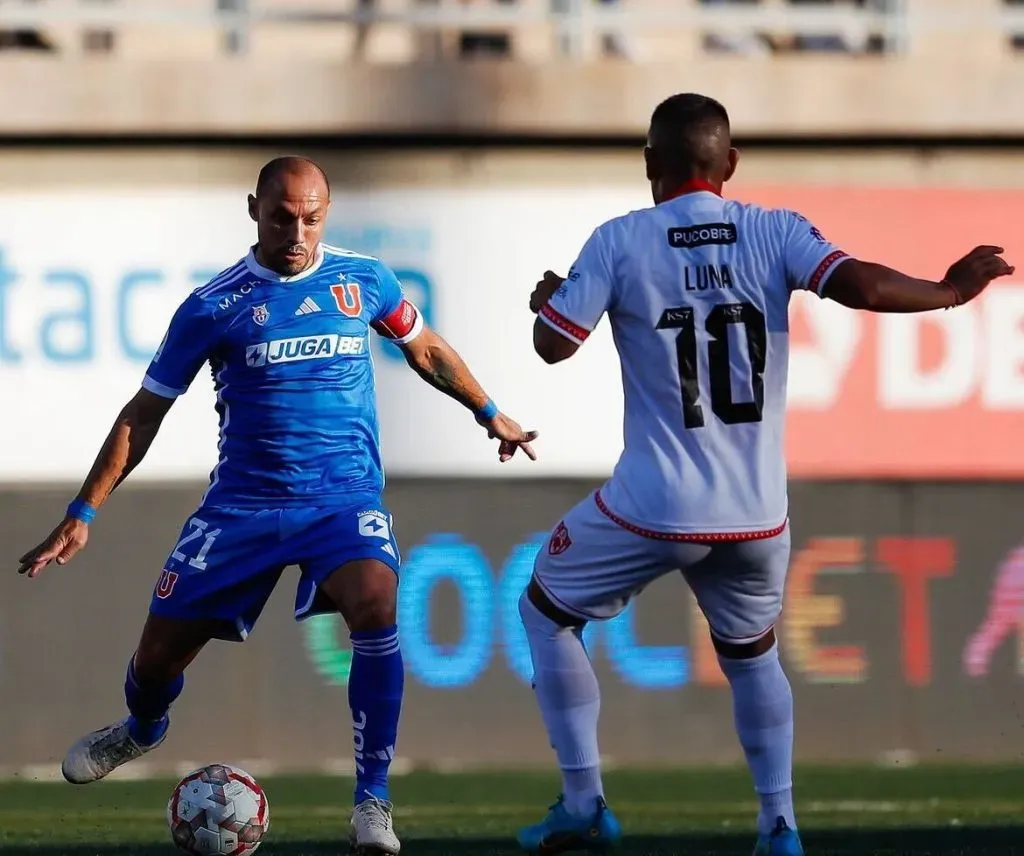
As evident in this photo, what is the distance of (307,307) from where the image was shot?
6.50 metres

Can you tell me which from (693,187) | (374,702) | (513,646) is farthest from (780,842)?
(513,646)

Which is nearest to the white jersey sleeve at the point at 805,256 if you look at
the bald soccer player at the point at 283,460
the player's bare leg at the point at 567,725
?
the player's bare leg at the point at 567,725

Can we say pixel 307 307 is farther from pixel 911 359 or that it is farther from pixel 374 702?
pixel 911 359

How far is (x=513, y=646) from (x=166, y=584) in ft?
13.8

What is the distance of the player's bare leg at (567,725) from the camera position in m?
5.87

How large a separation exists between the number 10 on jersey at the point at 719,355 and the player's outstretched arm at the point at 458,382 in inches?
47.5

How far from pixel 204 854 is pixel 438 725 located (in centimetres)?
429

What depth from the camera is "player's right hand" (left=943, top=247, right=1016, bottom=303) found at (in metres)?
5.57

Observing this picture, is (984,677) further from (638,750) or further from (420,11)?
(420,11)

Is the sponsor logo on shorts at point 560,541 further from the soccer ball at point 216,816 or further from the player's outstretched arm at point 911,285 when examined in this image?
the soccer ball at point 216,816

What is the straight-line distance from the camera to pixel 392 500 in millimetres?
10672

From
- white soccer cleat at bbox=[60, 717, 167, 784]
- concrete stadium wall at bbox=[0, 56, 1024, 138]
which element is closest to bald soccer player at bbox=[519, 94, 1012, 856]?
white soccer cleat at bbox=[60, 717, 167, 784]

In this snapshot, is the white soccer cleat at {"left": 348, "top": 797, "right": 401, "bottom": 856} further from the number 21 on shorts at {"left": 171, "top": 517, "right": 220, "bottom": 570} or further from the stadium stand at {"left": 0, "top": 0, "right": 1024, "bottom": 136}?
the stadium stand at {"left": 0, "top": 0, "right": 1024, "bottom": 136}

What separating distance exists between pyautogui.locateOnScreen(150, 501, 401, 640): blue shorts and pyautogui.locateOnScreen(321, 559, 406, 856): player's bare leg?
0.06 metres
